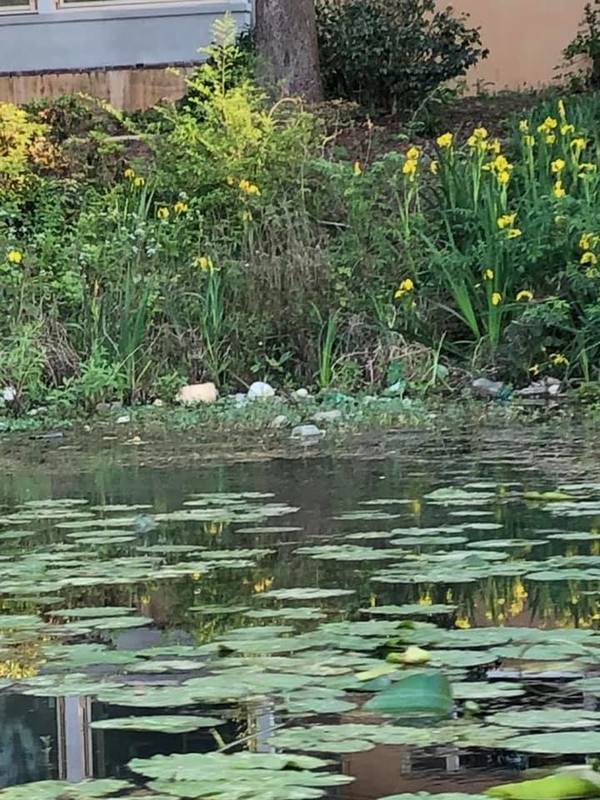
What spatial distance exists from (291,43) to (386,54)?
1.14 meters

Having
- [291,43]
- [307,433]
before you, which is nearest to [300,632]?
[307,433]

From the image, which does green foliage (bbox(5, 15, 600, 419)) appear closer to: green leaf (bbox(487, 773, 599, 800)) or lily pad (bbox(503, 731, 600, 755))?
lily pad (bbox(503, 731, 600, 755))

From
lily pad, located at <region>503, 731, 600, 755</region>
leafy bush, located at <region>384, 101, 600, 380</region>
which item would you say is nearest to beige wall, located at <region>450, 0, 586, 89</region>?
leafy bush, located at <region>384, 101, 600, 380</region>

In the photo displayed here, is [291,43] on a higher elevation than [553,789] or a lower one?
higher

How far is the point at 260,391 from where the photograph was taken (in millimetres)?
7570

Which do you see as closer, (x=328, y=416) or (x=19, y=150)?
(x=328, y=416)

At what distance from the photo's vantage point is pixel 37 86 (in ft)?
45.7

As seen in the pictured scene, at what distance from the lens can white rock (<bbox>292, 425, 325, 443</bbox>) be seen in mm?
6286

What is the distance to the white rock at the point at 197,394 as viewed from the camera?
7504 mm

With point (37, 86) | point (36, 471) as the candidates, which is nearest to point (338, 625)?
point (36, 471)

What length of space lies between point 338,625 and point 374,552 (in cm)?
79

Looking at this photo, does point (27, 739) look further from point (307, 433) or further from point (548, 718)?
point (307, 433)

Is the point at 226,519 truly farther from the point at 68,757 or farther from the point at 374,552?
the point at 68,757

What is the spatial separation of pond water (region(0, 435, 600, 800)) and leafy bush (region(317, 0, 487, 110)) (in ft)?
25.7
